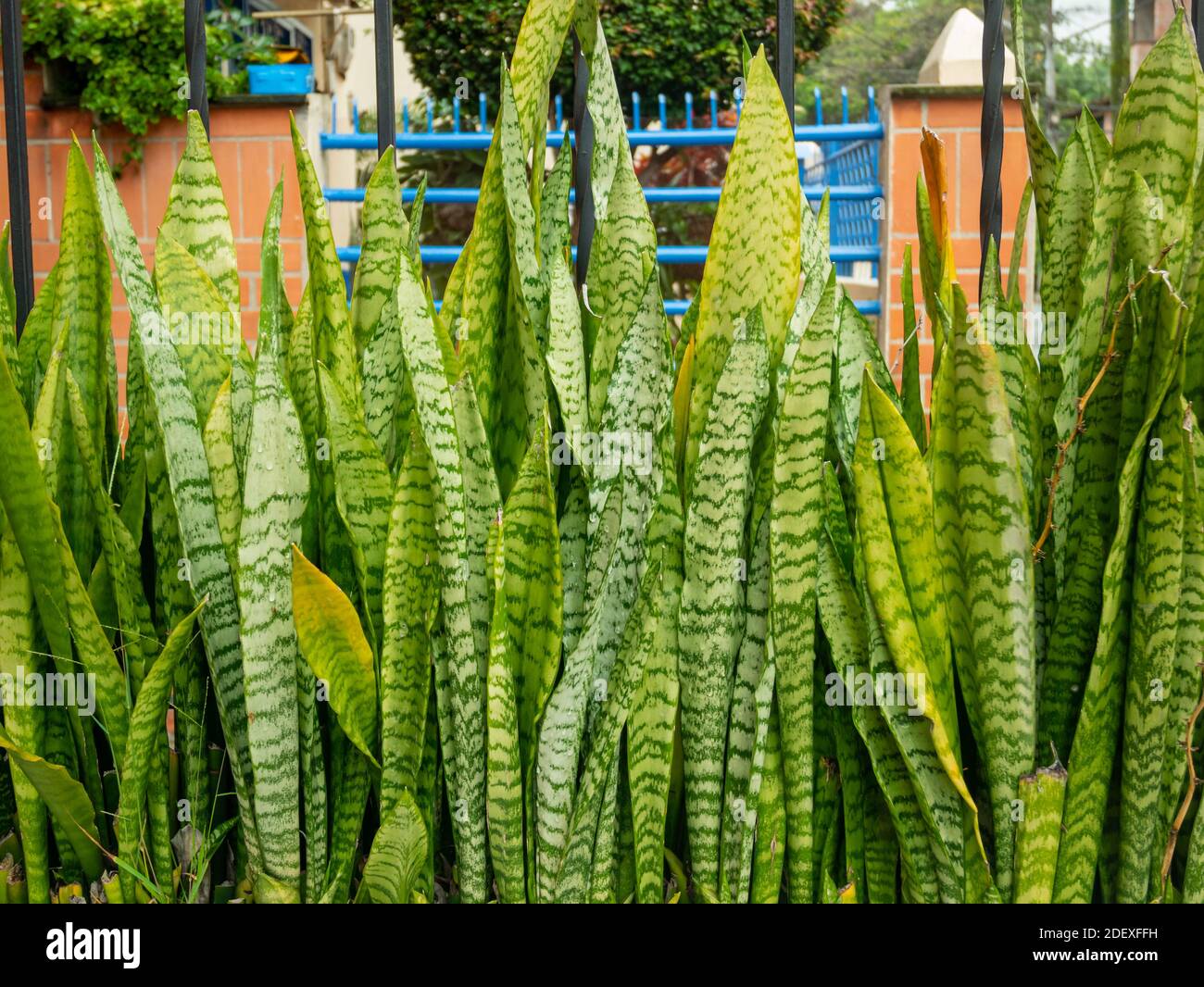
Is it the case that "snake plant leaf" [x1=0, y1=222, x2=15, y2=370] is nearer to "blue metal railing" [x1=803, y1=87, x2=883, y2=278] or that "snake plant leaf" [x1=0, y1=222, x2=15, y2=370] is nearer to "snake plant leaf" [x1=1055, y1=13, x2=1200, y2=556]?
"snake plant leaf" [x1=1055, y1=13, x2=1200, y2=556]

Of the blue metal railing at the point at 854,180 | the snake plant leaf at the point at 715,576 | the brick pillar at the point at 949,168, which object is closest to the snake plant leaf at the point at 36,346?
the snake plant leaf at the point at 715,576

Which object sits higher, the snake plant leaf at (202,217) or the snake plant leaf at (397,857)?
the snake plant leaf at (202,217)

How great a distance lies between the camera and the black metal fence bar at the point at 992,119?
0.76 meters

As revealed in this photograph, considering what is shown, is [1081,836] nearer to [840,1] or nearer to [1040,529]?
[1040,529]

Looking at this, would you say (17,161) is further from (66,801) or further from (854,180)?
(854,180)

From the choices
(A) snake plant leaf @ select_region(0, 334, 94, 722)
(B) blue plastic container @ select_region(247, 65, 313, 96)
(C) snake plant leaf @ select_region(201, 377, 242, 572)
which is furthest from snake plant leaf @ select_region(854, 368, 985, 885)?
(B) blue plastic container @ select_region(247, 65, 313, 96)

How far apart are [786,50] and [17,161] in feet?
1.92

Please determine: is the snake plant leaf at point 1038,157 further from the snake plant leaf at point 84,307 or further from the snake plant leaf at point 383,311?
the snake plant leaf at point 84,307

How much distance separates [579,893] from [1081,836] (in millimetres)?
299

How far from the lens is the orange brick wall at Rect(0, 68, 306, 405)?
9.47 feet

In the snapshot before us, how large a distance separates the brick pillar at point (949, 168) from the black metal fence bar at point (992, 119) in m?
2.02

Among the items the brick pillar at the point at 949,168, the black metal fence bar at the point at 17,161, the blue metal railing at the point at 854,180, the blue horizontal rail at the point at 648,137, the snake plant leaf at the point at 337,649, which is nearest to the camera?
the snake plant leaf at the point at 337,649

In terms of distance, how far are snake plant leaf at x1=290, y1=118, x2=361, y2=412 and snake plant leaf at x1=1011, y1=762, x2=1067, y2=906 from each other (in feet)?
1.51

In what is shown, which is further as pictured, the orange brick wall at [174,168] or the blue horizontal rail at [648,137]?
the blue horizontal rail at [648,137]
